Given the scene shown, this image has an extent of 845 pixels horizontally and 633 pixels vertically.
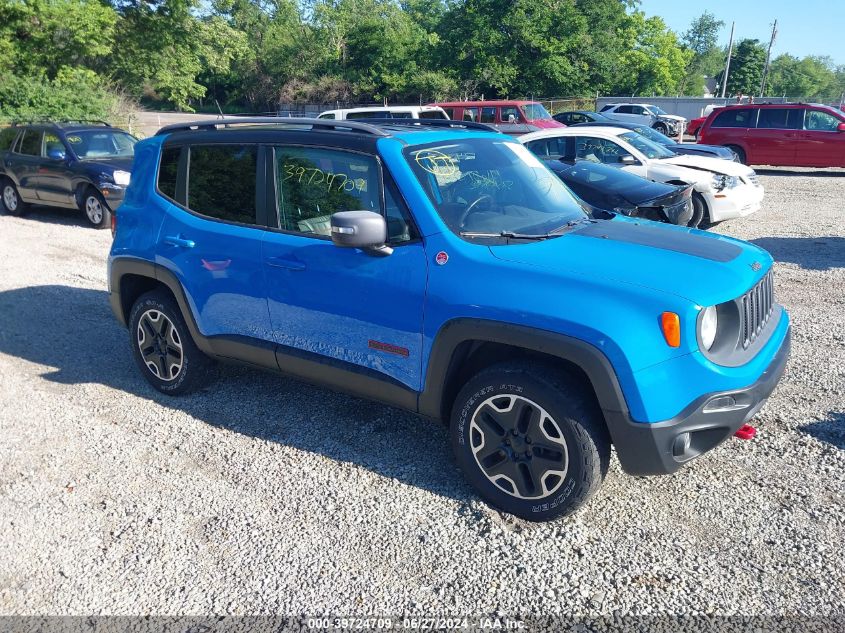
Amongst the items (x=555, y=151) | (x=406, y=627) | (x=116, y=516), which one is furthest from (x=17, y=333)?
(x=555, y=151)

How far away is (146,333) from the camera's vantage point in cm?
506

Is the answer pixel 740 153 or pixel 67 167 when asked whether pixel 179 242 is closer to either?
pixel 67 167

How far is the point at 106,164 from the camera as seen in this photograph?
12.2m

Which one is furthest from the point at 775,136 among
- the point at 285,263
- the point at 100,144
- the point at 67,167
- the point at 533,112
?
the point at 285,263

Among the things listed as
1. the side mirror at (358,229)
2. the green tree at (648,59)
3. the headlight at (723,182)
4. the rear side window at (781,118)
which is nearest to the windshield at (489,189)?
the side mirror at (358,229)

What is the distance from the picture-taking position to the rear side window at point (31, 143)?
13.1m

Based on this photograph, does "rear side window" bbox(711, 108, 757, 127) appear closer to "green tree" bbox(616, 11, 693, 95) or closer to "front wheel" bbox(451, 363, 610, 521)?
"front wheel" bbox(451, 363, 610, 521)

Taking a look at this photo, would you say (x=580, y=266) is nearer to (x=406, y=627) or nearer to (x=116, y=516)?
(x=406, y=627)

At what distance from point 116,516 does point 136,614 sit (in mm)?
820

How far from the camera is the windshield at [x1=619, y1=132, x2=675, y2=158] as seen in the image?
11.6 metres

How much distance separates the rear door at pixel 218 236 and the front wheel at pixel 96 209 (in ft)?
26.4

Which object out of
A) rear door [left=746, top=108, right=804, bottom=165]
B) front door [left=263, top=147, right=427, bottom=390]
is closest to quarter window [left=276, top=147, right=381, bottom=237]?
front door [left=263, top=147, right=427, bottom=390]

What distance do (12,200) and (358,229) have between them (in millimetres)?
12957

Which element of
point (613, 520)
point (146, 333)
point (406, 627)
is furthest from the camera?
point (146, 333)
